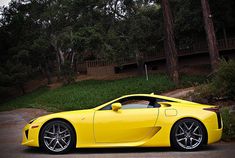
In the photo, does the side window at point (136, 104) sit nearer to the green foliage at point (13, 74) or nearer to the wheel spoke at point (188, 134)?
the wheel spoke at point (188, 134)

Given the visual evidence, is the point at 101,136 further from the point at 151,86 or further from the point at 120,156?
the point at 151,86

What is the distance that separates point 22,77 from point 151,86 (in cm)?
1396

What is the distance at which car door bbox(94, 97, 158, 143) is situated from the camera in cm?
632

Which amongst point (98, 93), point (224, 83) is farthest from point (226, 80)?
point (98, 93)

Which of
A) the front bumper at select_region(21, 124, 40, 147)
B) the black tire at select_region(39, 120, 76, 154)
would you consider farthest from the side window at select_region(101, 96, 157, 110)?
the front bumper at select_region(21, 124, 40, 147)

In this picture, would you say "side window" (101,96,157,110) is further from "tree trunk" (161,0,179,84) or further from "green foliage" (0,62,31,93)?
"green foliage" (0,62,31,93)

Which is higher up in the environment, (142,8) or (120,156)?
(142,8)

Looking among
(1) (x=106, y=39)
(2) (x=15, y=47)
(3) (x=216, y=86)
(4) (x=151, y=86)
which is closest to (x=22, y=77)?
(2) (x=15, y=47)

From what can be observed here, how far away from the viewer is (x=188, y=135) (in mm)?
6266

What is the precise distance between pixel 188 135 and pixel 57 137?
2.81m

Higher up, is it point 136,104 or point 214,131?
point 136,104

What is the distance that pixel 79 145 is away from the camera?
21.0 feet

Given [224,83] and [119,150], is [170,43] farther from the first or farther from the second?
[119,150]

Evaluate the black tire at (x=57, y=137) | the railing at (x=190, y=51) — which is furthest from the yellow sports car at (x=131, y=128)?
the railing at (x=190, y=51)
